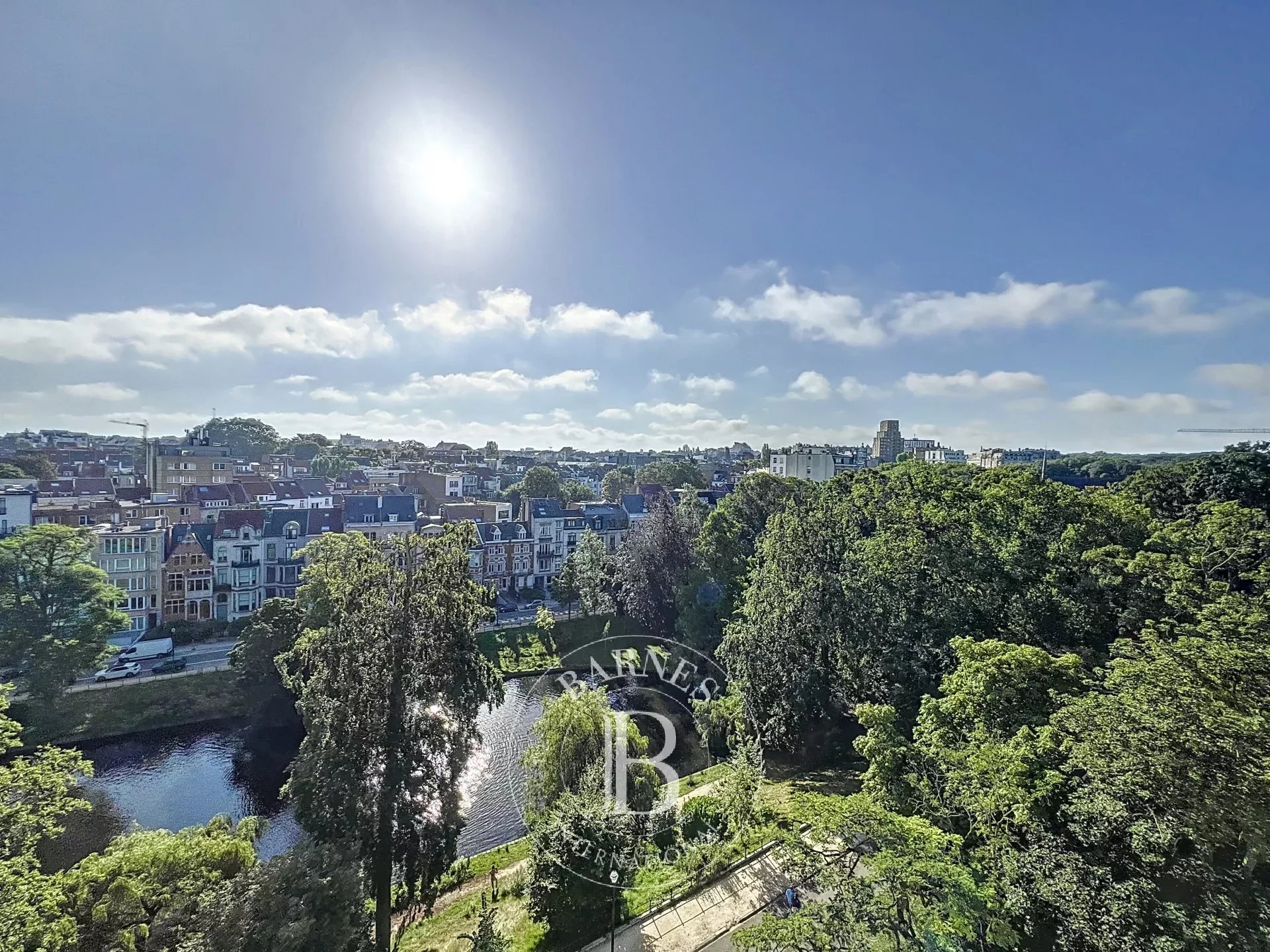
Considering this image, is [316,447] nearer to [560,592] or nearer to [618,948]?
[560,592]

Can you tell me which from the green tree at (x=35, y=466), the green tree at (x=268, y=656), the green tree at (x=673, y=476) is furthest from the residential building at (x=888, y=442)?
the green tree at (x=35, y=466)

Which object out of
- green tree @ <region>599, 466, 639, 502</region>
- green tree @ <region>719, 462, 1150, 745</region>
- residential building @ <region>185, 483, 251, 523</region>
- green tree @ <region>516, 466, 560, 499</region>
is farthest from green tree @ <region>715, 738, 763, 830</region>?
green tree @ <region>599, 466, 639, 502</region>

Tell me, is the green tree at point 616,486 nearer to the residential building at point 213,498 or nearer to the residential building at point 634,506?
the residential building at point 634,506

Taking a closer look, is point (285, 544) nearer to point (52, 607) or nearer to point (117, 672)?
point (117, 672)

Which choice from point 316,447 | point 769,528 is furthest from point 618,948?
point 316,447

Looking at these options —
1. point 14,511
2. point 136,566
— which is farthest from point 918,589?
point 14,511

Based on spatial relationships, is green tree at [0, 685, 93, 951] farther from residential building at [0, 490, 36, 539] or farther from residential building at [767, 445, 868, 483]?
residential building at [767, 445, 868, 483]
